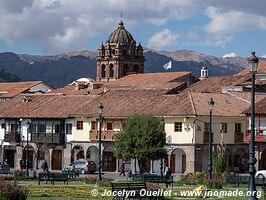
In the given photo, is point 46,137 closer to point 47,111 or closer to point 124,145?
A: point 47,111

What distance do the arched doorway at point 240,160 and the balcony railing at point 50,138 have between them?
16.6 metres

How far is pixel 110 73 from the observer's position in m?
142

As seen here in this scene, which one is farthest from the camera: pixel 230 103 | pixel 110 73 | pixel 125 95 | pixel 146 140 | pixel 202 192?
pixel 110 73

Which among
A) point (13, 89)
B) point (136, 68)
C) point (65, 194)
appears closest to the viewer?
point (65, 194)

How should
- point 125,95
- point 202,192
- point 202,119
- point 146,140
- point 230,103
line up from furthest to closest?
point 125,95, point 230,103, point 202,119, point 146,140, point 202,192

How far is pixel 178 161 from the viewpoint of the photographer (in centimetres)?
6500

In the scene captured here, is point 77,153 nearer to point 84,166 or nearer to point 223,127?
point 84,166

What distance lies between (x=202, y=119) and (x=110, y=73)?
8021 centimetres

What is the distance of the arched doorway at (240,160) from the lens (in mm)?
65875

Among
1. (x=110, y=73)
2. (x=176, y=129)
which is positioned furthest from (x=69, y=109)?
(x=110, y=73)

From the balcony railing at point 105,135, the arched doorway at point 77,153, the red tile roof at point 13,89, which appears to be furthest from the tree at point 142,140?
the red tile roof at point 13,89

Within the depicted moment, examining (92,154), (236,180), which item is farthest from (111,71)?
(236,180)

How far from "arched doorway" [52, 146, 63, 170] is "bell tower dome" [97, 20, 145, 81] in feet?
220

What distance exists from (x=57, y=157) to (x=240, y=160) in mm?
17841
